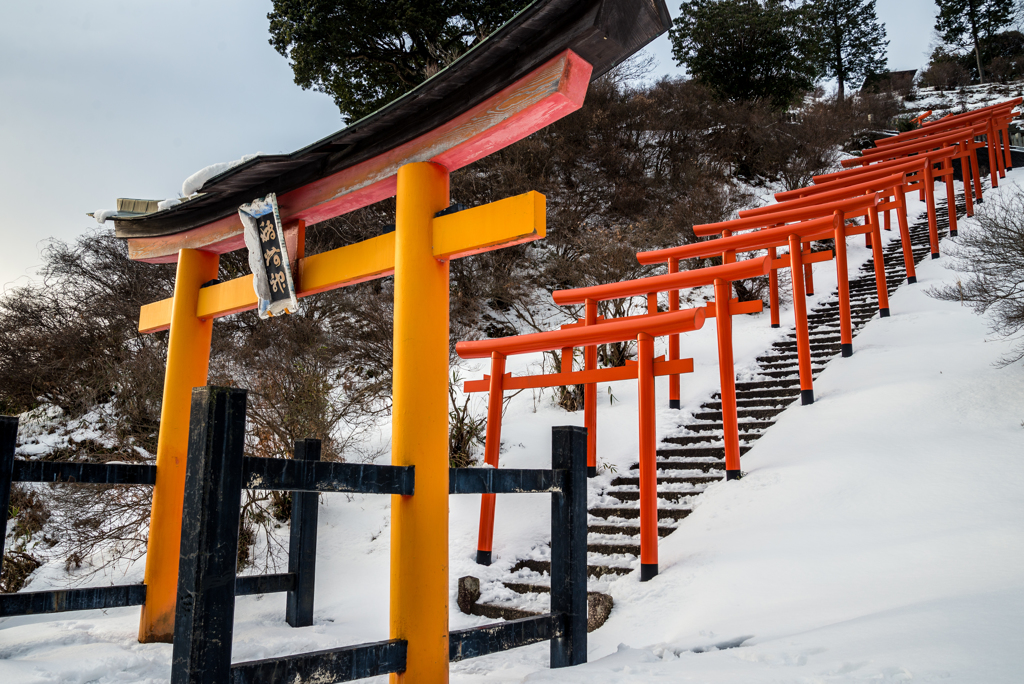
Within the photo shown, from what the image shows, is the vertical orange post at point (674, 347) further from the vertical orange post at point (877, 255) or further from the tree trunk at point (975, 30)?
the tree trunk at point (975, 30)

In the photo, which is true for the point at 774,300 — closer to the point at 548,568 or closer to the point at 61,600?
the point at 548,568

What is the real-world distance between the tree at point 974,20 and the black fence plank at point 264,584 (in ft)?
115

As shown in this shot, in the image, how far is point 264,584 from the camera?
4.54 meters

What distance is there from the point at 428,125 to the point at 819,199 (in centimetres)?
616

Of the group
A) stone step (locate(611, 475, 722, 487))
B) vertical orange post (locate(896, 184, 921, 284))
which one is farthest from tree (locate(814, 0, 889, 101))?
stone step (locate(611, 475, 722, 487))

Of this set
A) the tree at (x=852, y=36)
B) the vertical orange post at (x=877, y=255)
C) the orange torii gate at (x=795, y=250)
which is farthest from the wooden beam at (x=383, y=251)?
the tree at (x=852, y=36)

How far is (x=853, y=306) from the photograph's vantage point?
31.9 feet

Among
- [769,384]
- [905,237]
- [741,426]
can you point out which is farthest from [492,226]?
[905,237]

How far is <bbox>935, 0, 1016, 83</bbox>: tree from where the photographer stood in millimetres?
27375

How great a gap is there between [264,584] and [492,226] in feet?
10.7

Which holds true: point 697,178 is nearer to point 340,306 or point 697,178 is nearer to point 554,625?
point 340,306

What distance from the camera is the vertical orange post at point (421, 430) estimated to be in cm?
278

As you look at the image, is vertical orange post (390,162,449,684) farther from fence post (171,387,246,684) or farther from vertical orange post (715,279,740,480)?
vertical orange post (715,279,740,480)

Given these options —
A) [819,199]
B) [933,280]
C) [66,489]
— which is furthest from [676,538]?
[933,280]
